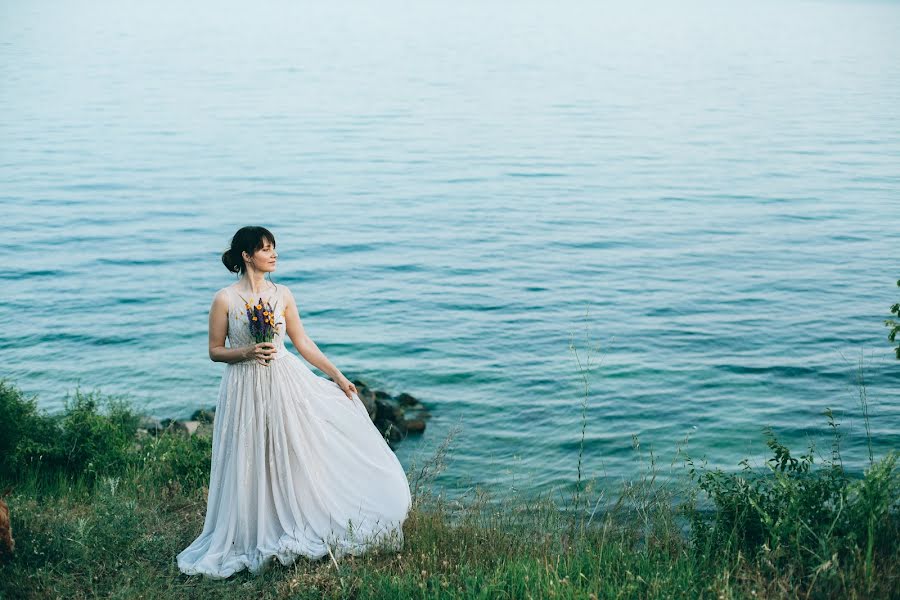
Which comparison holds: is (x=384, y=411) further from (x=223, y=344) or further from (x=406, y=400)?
(x=223, y=344)

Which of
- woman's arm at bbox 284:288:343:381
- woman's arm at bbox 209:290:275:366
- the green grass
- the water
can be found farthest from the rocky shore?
woman's arm at bbox 209:290:275:366

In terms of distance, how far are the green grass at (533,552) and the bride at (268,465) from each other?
182 millimetres

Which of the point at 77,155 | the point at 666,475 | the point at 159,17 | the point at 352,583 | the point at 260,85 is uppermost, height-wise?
the point at 159,17

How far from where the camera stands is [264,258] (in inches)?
283

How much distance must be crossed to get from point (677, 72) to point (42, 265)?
56883 mm

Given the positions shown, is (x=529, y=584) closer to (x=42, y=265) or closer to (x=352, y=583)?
(x=352, y=583)

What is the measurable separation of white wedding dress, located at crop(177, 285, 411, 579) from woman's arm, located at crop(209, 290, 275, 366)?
0.20ft

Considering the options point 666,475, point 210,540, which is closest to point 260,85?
point 666,475

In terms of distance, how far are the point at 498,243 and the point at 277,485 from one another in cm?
2205

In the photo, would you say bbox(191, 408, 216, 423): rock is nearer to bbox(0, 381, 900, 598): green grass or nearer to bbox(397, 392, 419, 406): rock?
bbox(397, 392, 419, 406): rock

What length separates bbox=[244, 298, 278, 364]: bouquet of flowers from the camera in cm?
712

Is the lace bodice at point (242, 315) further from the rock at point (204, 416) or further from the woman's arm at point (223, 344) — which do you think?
the rock at point (204, 416)

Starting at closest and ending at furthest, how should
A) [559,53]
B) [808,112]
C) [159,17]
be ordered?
1. [808,112]
2. [559,53]
3. [159,17]

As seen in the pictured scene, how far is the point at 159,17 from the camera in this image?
449ft
